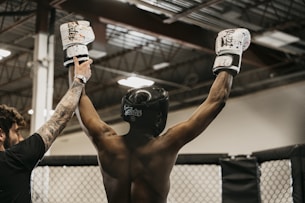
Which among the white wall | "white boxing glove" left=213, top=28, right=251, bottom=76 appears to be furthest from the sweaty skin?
the white wall

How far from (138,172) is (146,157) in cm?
7

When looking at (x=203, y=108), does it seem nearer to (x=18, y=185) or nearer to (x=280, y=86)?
(x=18, y=185)

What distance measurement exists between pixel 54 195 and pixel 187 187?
1.15 m

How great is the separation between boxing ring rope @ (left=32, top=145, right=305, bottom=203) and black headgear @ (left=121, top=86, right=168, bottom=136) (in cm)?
96

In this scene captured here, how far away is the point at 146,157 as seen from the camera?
2.10m

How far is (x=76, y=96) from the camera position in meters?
2.27

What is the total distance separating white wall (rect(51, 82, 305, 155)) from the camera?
9477mm

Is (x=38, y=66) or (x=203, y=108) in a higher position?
(x=38, y=66)

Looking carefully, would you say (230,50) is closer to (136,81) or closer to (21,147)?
(21,147)

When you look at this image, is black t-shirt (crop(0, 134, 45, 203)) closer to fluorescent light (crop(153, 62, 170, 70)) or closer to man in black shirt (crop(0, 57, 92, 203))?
man in black shirt (crop(0, 57, 92, 203))

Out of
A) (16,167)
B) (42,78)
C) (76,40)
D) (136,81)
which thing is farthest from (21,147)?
(136,81)

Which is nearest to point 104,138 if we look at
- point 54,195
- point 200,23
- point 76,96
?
point 76,96

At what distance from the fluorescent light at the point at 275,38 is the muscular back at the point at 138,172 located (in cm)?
606

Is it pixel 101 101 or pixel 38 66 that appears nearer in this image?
pixel 38 66
